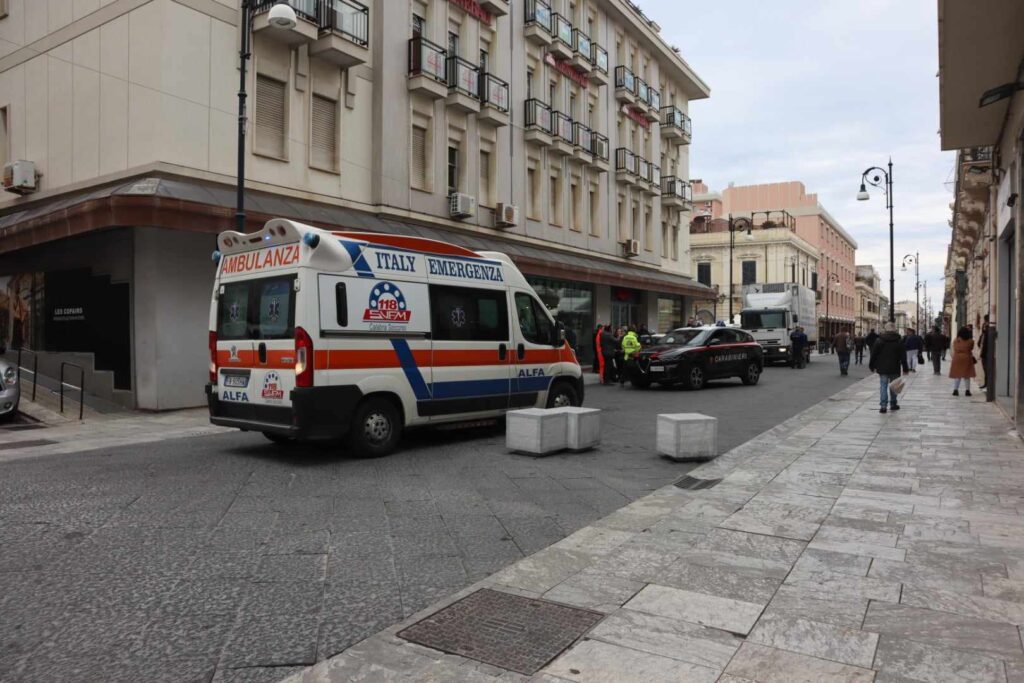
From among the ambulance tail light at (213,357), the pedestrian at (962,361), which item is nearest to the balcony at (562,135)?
the pedestrian at (962,361)

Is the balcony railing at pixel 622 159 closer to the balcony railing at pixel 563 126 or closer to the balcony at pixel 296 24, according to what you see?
the balcony railing at pixel 563 126

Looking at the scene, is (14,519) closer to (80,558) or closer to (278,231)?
(80,558)

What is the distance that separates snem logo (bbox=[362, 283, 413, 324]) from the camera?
8484 mm

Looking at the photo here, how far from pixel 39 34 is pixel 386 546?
17.7m

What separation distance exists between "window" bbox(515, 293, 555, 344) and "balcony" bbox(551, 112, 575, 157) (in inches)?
643

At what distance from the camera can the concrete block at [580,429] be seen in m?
9.08

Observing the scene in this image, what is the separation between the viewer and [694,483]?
728 cm

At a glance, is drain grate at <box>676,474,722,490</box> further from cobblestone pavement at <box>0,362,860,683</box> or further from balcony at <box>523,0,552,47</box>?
balcony at <box>523,0,552,47</box>

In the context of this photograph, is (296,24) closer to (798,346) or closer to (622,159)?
(622,159)

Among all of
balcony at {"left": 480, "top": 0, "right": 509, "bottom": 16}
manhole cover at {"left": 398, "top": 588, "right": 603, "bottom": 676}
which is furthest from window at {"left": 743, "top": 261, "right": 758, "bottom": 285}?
manhole cover at {"left": 398, "top": 588, "right": 603, "bottom": 676}

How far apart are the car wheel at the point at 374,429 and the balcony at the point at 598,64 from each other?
2371cm

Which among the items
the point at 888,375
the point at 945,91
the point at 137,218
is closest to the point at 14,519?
the point at 137,218

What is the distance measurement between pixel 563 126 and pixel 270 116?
1325 centimetres

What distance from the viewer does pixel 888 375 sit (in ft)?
45.1
